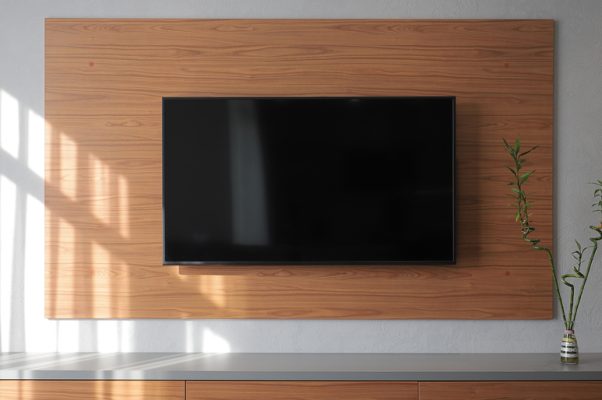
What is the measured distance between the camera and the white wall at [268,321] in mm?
2398

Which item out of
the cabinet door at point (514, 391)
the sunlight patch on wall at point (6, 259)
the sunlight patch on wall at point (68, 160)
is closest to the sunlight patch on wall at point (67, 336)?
the sunlight patch on wall at point (6, 259)

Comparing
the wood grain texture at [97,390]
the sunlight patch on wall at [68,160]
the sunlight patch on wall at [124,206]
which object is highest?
the sunlight patch on wall at [68,160]

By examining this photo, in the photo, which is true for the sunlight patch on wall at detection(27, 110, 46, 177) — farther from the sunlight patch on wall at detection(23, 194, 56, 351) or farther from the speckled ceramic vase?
the speckled ceramic vase

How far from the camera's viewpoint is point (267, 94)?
2404mm

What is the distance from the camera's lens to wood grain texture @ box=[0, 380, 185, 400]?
2059 mm

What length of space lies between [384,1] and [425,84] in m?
0.41

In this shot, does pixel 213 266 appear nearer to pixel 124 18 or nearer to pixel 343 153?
pixel 343 153

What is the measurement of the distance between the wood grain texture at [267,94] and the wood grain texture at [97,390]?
0.38 metres

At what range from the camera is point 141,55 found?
95.0 inches

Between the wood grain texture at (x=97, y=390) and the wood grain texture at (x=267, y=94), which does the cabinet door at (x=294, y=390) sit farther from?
the wood grain texture at (x=267, y=94)

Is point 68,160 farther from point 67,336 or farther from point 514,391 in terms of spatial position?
point 514,391

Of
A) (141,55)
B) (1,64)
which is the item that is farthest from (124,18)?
(1,64)

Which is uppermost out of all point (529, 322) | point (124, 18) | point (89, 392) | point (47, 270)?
point (124, 18)

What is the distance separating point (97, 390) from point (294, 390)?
2.42 ft
